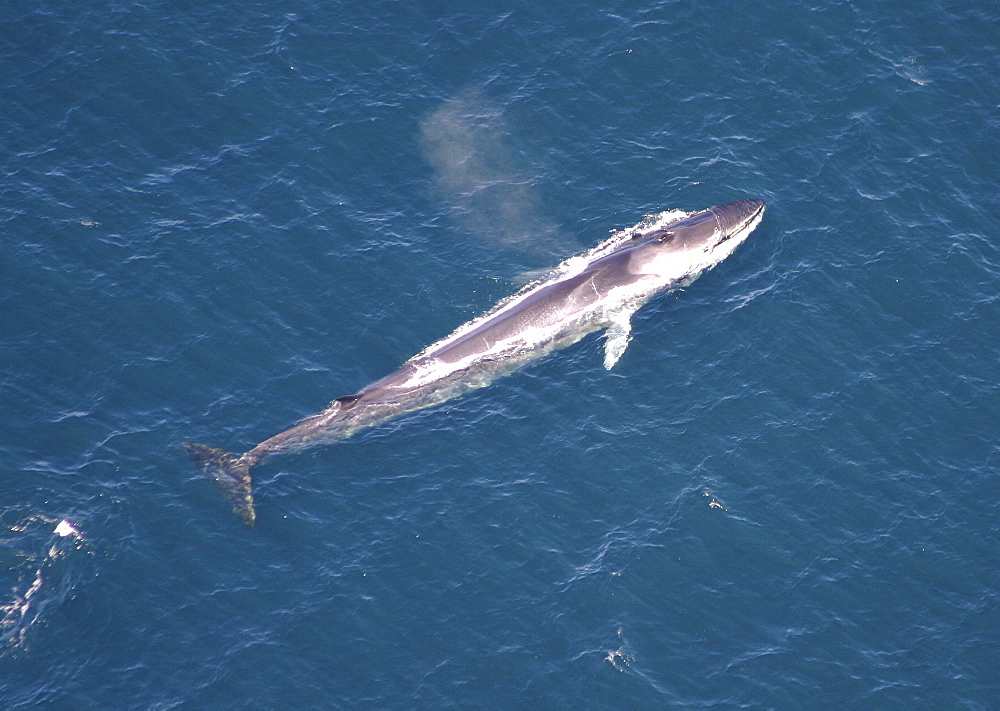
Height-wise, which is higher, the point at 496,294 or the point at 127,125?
the point at 127,125

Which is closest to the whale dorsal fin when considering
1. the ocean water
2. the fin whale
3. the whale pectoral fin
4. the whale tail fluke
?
the fin whale

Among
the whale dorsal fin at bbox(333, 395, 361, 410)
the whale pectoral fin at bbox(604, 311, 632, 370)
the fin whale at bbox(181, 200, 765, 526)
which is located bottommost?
the whale pectoral fin at bbox(604, 311, 632, 370)

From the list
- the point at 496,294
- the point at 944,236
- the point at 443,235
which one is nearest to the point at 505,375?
the point at 496,294

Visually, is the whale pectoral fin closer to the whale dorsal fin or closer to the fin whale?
the fin whale

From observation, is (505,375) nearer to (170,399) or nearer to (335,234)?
(335,234)

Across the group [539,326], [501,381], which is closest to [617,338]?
[539,326]

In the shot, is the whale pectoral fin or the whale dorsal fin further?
the whale pectoral fin

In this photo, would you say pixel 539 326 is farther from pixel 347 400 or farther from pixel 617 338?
pixel 347 400
